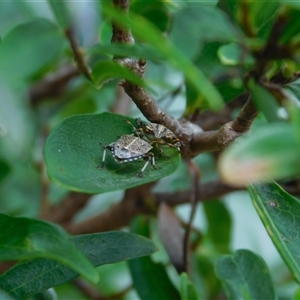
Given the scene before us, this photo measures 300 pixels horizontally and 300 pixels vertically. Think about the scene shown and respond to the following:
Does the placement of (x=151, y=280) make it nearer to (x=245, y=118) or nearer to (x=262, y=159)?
(x=245, y=118)

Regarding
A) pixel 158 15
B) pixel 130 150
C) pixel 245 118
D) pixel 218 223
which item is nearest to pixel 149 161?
pixel 130 150

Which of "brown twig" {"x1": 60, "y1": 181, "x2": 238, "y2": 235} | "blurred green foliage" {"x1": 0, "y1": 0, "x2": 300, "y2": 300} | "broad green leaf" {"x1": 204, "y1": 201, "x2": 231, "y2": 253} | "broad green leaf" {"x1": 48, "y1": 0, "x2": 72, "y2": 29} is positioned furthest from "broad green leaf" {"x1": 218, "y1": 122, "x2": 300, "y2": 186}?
"broad green leaf" {"x1": 204, "y1": 201, "x2": 231, "y2": 253}

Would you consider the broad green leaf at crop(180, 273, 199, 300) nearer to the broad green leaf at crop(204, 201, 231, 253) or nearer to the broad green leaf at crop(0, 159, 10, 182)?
the broad green leaf at crop(0, 159, 10, 182)

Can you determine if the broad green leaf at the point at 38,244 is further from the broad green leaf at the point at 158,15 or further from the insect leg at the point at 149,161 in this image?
the broad green leaf at the point at 158,15

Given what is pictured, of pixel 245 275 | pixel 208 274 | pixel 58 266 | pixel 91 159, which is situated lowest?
pixel 208 274

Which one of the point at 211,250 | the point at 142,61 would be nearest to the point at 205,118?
the point at 211,250

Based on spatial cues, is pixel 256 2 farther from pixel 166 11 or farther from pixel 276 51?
pixel 166 11
